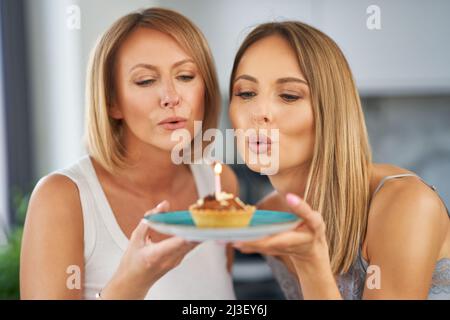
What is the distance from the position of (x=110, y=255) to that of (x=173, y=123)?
279mm

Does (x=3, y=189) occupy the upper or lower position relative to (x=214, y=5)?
lower

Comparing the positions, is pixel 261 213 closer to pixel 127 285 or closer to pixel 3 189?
pixel 127 285

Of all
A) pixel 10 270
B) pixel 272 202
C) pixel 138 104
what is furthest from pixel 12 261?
pixel 272 202

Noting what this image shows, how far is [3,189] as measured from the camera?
1.25 m

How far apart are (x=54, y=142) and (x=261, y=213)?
1.51ft

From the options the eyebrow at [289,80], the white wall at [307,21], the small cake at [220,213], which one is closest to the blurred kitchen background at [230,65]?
the white wall at [307,21]

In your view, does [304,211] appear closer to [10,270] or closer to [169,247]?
[169,247]

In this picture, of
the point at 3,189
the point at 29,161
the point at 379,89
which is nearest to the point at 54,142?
the point at 29,161

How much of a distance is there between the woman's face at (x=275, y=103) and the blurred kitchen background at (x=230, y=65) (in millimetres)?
44

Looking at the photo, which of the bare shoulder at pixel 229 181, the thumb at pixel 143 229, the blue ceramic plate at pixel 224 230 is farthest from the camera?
the bare shoulder at pixel 229 181

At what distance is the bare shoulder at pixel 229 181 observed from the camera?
47.0 inches

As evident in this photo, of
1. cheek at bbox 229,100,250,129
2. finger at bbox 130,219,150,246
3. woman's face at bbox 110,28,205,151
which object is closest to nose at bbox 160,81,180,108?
woman's face at bbox 110,28,205,151

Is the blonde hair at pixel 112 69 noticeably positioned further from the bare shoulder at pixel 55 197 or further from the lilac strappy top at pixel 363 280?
the lilac strappy top at pixel 363 280

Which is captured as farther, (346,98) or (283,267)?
(283,267)
